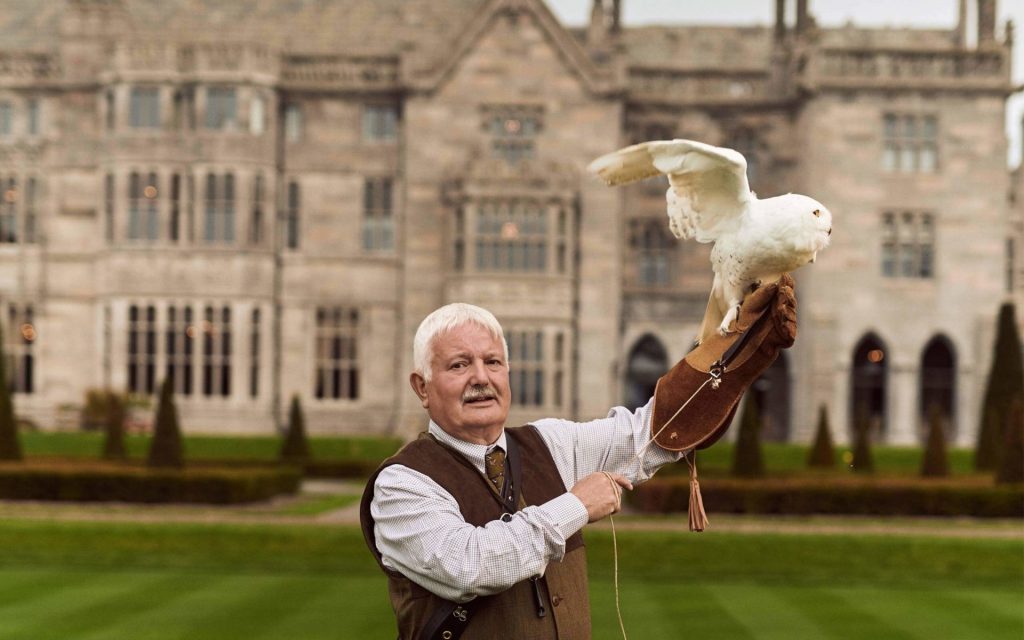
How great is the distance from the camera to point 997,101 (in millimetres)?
32656

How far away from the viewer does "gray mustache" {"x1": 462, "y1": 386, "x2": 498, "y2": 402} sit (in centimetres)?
374

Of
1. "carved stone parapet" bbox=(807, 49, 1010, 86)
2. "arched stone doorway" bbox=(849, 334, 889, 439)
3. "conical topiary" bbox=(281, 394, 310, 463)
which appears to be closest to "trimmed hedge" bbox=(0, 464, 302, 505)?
"conical topiary" bbox=(281, 394, 310, 463)

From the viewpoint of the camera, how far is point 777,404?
34000 mm

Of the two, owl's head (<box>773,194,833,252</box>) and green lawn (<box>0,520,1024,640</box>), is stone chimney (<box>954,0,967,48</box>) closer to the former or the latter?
green lawn (<box>0,520,1024,640</box>)

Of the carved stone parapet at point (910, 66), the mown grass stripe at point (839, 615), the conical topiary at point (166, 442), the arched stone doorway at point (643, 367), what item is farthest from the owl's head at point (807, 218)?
the arched stone doorway at point (643, 367)

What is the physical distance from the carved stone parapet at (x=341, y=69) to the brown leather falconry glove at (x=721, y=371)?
30463 mm

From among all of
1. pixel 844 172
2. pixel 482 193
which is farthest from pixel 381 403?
pixel 844 172

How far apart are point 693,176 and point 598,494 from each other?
109 cm

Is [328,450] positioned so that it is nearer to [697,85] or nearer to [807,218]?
[697,85]

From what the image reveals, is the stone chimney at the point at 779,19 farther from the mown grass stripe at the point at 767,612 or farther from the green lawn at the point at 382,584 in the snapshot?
the mown grass stripe at the point at 767,612

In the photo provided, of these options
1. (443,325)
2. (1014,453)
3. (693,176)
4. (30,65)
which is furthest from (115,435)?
(693,176)

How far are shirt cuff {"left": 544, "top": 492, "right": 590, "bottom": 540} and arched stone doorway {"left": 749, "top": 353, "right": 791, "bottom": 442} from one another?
100ft

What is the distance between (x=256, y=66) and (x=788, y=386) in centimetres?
1594

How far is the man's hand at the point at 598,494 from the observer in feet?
11.7
